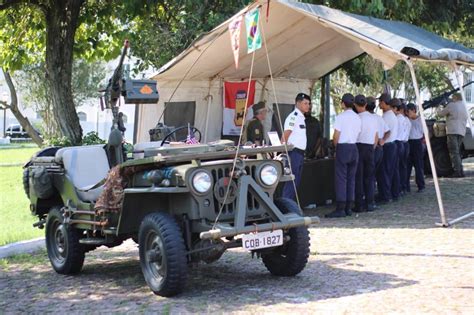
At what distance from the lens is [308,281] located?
23.2ft

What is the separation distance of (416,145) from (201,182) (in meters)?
9.44

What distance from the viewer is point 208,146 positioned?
6.74 m

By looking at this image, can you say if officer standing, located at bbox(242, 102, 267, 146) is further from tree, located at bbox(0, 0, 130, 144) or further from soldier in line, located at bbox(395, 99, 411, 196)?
tree, located at bbox(0, 0, 130, 144)

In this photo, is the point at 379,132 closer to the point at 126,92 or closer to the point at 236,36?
the point at 236,36

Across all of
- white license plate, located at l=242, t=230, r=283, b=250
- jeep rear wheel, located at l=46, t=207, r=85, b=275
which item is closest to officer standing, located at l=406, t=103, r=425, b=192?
jeep rear wheel, located at l=46, t=207, r=85, b=275

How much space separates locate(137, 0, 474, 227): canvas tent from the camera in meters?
10.1

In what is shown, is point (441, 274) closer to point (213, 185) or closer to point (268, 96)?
point (213, 185)

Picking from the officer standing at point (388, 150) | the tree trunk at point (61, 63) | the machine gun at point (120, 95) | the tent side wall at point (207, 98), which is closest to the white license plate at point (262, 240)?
the machine gun at point (120, 95)

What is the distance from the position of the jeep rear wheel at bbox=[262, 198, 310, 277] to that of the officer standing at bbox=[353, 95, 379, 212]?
506cm

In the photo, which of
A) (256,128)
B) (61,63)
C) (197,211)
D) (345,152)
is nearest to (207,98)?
(256,128)

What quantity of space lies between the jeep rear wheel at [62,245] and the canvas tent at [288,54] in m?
3.48

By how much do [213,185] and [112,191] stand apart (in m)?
1.04

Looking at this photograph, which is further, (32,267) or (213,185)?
(32,267)

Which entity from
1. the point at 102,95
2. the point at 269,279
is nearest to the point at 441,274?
the point at 269,279
